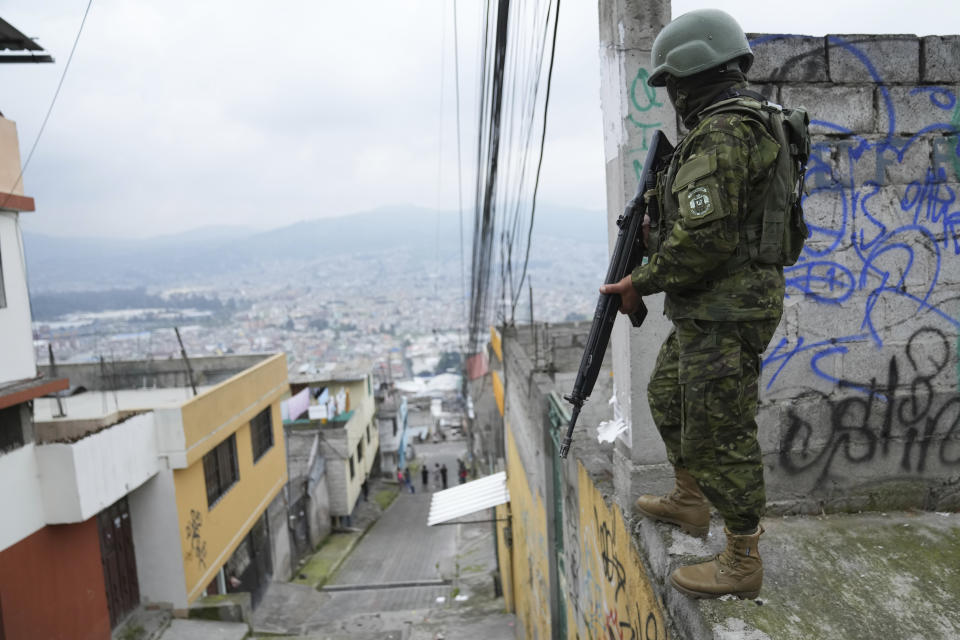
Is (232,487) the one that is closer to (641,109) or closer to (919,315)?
(641,109)

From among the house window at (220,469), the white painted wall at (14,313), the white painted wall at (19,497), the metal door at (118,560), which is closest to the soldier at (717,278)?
the white painted wall at (19,497)

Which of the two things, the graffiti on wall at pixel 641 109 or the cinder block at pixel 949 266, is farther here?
the cinder block at pixel 949 266

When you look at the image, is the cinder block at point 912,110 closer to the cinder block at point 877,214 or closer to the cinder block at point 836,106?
the cinder block at point 836,106

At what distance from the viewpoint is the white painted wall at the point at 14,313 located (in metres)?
8.41

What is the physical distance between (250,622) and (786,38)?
12.0 meters

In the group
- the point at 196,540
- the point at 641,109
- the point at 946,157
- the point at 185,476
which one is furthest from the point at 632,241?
the point at 196,540

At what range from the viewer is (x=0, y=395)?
7.82 meters

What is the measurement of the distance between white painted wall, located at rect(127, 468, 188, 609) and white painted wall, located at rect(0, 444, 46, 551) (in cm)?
212

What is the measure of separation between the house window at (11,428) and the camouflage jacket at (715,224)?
9234 mm

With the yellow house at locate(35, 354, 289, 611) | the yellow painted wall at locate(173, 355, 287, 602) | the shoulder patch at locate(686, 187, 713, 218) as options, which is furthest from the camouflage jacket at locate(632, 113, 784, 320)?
the yellow painted wall at locate(173, 355, 287, 602)

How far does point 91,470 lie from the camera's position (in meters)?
8.86

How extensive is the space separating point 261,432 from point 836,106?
14758 millimetres

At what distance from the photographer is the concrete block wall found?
298 cm

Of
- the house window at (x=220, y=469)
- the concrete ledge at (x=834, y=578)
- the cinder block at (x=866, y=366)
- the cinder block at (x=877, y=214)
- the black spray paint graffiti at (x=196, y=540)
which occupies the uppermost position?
the cinder block at (x=877, y=214)
